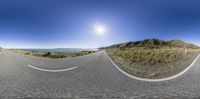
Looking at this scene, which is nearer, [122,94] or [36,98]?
[36,98]

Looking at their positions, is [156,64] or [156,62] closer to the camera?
[156,64]

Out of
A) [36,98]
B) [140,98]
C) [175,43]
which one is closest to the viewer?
[36,98]

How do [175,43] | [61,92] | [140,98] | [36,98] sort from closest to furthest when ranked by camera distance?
[36,98], [140,98], [61,92], [175,43]

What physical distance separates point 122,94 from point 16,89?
2108 millimetres

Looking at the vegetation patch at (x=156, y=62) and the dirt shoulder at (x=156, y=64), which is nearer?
the dirt shoulder at (x=156, y=64)

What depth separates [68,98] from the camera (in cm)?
356

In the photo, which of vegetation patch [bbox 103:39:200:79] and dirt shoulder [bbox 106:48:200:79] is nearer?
dirt shoulder [bbox 106:48:200:79]

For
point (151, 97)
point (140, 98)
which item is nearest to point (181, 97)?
point (151, 97)

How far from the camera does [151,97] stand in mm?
3855

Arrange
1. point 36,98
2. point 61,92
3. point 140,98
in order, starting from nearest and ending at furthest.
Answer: point 36,98 < point 140,98 < point 61,92

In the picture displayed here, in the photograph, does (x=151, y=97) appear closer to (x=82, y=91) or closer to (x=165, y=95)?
(x=165, y=95)

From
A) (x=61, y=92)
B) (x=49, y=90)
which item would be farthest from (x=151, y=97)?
(x=49, y=90)

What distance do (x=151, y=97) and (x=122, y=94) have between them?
54 centimetres

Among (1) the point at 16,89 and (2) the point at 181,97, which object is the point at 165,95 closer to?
(2) the point at 181,97
